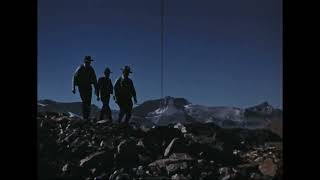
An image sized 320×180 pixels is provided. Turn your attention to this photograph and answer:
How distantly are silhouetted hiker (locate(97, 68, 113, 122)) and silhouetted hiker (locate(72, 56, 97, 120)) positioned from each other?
0.06 meters

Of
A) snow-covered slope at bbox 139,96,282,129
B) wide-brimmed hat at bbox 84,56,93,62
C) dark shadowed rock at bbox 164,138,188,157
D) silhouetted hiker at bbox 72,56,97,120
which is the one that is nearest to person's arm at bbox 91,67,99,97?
silhouetted hiker at bbox 72,56,97,120

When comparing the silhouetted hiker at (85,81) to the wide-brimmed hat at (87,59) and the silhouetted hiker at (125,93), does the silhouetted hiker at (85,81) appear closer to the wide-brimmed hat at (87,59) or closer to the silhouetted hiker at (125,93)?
the wide-brimmed hat at (87,59)

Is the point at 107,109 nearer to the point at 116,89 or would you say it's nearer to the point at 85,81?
the point at 116,89

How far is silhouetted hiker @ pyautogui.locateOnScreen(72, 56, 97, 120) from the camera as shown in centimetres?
645

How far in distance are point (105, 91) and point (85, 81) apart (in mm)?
214

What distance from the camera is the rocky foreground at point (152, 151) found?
6504 mm

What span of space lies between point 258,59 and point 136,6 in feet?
A: 4.17

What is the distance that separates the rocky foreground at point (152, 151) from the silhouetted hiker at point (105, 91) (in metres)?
0.10

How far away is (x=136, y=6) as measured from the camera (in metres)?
6.49

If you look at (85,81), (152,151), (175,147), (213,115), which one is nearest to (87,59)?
(85,81)

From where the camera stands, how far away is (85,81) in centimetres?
646
